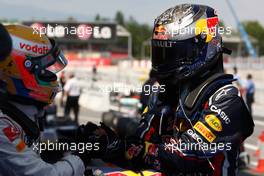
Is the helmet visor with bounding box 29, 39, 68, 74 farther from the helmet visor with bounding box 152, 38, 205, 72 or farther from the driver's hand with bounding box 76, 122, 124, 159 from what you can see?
the helmet visor with bounding box 152, 38, 205, 72

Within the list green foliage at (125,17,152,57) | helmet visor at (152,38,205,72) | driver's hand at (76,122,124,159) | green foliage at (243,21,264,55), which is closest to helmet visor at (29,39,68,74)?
driver's hand at (76,122,124,159)

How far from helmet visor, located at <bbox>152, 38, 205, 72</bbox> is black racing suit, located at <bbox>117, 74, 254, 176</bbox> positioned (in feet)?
0.76

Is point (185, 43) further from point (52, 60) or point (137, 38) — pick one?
point (137, 38)

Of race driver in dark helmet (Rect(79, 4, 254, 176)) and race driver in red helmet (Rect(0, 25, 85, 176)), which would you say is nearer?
race driver in red helmet (Rect(0, 25, 85, 176))

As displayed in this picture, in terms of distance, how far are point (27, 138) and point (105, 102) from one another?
16445 mm

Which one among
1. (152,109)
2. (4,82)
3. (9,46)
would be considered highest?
(9,46)

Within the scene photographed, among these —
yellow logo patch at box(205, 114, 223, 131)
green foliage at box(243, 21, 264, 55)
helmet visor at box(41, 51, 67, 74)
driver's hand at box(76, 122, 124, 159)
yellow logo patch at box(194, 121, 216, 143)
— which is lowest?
green foliage at box(243, 21, 264, 55)

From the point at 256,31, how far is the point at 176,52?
4321 inches

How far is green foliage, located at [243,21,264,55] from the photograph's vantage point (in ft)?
341

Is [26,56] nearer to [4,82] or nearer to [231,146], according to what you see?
[4,82]

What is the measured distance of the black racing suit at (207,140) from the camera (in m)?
2.47

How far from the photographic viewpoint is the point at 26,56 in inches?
83.5

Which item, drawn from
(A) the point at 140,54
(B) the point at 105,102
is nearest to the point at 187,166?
(B) the point at 105,102

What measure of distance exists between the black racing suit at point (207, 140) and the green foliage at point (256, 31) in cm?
10326
